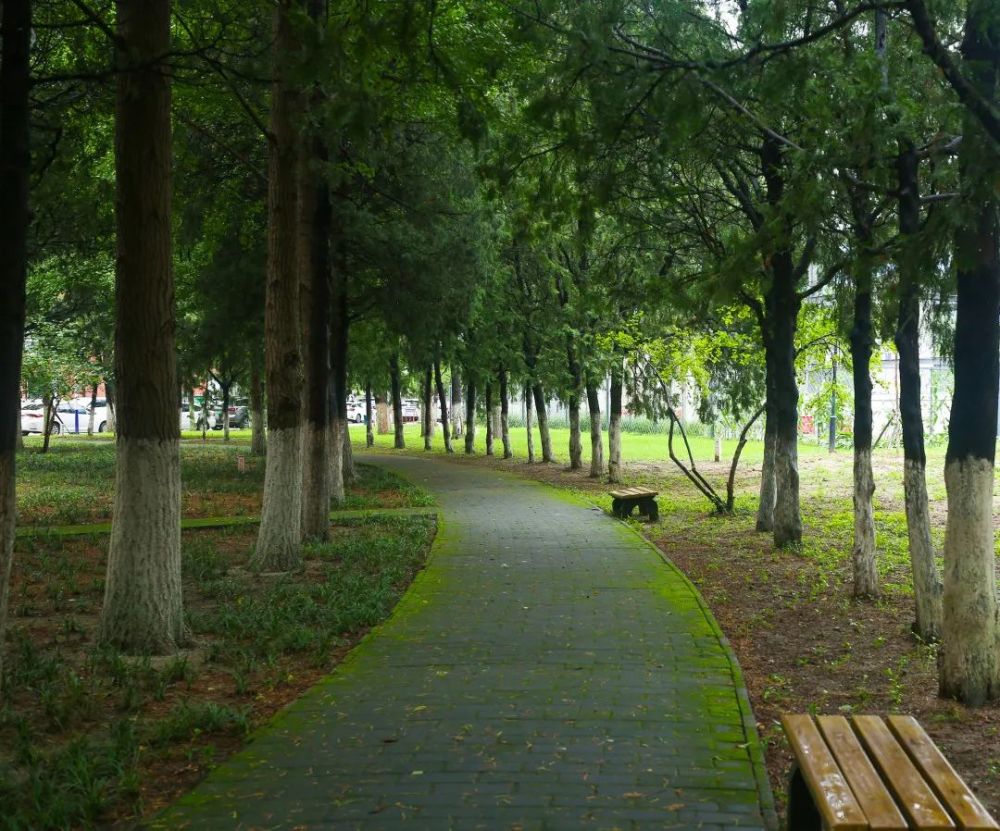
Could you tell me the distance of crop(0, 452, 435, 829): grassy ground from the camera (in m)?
4.74

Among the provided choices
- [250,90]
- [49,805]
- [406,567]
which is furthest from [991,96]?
[250,90]

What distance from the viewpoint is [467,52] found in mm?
11320

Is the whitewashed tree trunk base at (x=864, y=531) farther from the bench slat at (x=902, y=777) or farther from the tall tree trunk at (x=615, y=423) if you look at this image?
the tall tree trunk at (x=615, y=423)

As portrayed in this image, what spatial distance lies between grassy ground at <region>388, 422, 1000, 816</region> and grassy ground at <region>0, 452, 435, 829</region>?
10.6 feet

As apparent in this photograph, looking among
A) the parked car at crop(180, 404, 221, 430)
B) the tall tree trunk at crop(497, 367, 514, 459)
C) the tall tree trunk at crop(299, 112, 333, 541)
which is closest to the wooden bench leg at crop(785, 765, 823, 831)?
the tall tree trunk at crop(299, 112, 333, 541)

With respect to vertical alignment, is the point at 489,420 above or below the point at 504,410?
below

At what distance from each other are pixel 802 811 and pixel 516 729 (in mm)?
1828

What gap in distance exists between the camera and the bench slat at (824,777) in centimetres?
327

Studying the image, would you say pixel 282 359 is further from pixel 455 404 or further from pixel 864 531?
pixel 455 404

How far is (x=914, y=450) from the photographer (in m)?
7.94

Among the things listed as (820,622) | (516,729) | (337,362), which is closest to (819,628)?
(820,622)

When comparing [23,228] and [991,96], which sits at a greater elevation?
[991,96]

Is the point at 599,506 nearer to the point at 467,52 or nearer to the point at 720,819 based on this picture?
the point at 467,52

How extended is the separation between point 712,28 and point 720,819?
29.4 ft
